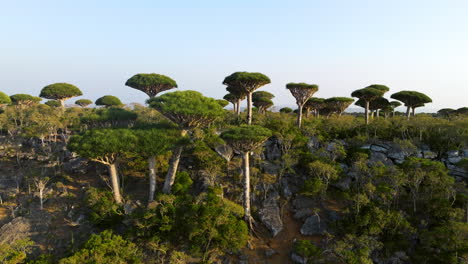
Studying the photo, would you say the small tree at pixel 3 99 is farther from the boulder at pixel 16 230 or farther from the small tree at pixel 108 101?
the boulder at pixel 16 230

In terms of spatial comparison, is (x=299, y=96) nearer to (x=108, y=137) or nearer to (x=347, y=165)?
(x=347, y=165)

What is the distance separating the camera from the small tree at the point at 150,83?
40250 mm

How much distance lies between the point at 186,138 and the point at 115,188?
10.4 m

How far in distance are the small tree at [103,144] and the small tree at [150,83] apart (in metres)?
17.2

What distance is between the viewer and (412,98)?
42375 mm

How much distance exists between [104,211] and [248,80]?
86.3ft

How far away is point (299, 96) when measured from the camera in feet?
137

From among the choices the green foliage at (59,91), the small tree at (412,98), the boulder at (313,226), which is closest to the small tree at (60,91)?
the green foliage at (59,91)

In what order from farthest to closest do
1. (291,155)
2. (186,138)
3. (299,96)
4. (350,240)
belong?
1. (299,96)
2. (291,155)
3. (186,138)
4. (350,240)

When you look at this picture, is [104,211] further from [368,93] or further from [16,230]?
[368,93]

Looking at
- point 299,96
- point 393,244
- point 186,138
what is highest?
point 299,96

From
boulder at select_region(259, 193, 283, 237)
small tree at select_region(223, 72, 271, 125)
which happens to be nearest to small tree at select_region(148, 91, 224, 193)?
small tree at select_region(223, 72, 271, 125)

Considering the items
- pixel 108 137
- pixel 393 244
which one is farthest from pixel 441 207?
pixel 108 137

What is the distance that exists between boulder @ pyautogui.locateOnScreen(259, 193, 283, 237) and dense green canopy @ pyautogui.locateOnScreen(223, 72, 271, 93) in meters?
17.9
